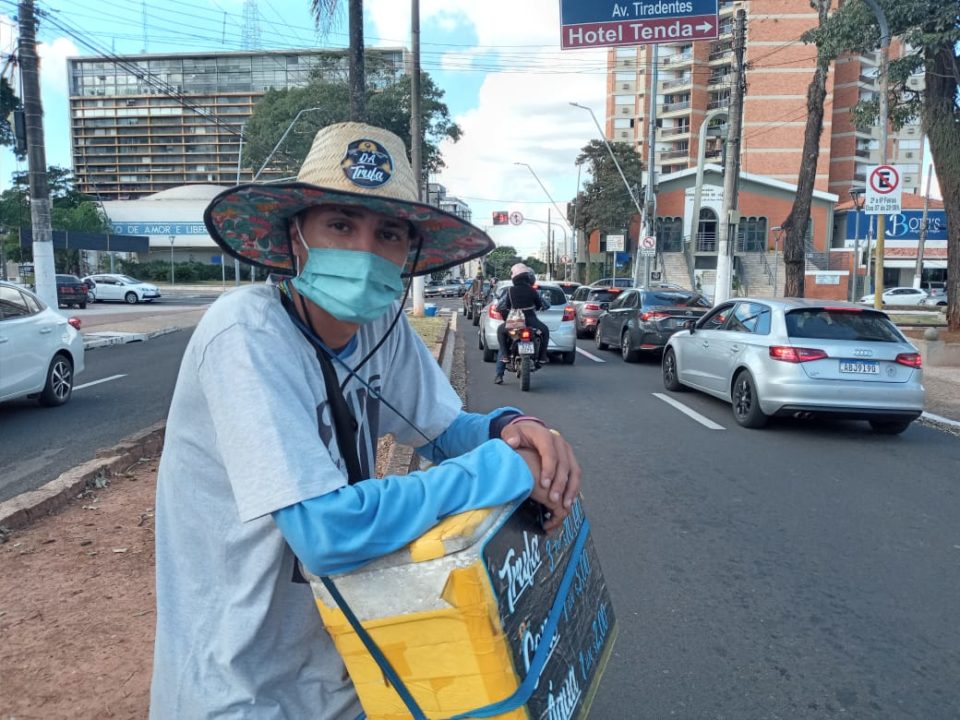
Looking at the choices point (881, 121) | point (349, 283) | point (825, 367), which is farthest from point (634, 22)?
point (349, 283)

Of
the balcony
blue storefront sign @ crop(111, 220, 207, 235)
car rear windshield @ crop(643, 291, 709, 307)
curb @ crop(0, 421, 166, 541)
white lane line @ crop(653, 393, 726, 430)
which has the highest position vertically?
the balcony

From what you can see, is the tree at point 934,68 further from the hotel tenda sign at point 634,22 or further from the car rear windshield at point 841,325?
the car rear windshield at point 841,325

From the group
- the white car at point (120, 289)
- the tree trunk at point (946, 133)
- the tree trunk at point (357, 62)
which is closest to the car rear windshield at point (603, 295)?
the tree trunk at point (946, 133)

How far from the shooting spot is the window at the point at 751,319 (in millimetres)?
8430

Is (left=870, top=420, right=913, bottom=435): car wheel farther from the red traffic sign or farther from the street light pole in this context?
the red traffic sign

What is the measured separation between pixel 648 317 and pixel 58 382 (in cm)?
1004

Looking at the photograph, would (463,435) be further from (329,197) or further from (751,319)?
(751,319)

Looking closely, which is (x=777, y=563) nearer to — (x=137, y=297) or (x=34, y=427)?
(x=34, y=427)

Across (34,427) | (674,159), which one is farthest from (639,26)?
(674,159)

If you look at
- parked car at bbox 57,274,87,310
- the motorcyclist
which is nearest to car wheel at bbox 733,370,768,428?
the motorcyclist

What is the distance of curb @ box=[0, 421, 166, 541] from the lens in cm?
434

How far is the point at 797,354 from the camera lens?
7797 millimetres

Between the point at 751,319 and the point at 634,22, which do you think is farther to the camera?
the point at 634,22

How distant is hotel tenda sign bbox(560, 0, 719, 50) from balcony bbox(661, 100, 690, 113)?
64056 mm
